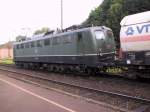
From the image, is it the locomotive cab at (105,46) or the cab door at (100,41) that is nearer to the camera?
the locomotive cab at (105,46)

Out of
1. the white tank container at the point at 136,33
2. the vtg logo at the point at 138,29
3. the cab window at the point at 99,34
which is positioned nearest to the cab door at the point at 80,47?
the cab window at the point at 99,34

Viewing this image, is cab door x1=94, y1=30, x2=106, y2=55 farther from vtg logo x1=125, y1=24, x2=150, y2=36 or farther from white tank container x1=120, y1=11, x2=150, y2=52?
vtg logo x1=125, y1=24, x2=150, y2=36

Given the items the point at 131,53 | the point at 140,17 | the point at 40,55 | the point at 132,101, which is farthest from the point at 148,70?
the point at 40,55

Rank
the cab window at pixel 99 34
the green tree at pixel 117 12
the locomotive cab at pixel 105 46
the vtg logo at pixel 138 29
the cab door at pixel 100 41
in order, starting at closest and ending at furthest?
1. the vtg logo at pixel 138 29
2. the locomotive cab at pixel 105 46
3. the cab door at pixel 100 41
4. the cab window at pixel 99 34
5. the green tree at pixel 117 12

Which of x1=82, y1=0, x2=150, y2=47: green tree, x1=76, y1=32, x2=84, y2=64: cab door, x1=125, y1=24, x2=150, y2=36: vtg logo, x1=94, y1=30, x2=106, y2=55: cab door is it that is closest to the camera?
x1=125, y1=24, x2=150, y2=36: vtg logo

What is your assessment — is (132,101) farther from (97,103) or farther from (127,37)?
(127,37)

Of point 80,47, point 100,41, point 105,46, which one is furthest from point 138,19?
point 80,47

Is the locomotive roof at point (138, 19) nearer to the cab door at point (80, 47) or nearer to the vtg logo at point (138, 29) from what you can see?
the vtg logo at point (138, 29)

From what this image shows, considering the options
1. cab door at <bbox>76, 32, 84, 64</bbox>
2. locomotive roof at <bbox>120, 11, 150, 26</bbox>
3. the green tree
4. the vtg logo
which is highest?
the green tree

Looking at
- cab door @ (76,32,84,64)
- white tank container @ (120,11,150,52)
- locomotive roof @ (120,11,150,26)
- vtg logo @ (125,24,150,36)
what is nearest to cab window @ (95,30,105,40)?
cab door @ (76,32,84,64)

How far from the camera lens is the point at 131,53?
1688 centimetres

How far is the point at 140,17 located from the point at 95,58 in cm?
550

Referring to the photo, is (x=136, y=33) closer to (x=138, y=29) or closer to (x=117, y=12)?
(x=138, y=29)

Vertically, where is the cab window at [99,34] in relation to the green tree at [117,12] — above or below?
below
